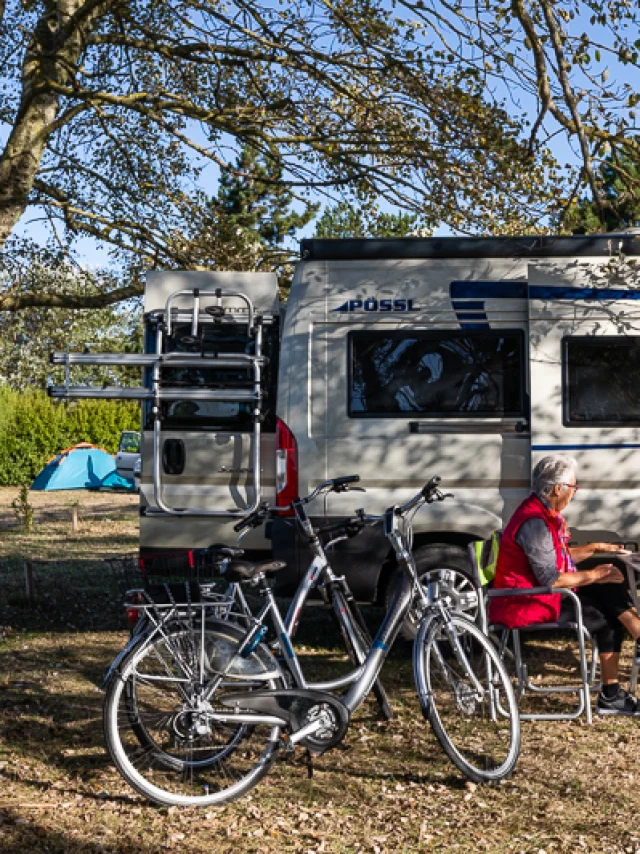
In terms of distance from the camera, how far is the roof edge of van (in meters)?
7.57

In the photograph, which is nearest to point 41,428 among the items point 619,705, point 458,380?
point 458,380

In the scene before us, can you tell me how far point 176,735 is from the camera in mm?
4695

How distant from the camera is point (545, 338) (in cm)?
756

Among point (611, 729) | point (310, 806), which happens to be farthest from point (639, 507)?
point (310, 806)

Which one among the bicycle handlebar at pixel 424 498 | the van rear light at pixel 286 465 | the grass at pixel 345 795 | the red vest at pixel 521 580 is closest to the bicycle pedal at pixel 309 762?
the grass at pixel 345 795

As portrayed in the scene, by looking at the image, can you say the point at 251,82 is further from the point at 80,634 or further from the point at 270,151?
the point at 80,634

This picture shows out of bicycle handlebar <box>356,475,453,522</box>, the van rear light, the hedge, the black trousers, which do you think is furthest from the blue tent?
bicycle handlebar <box>356,475,453,522</box>

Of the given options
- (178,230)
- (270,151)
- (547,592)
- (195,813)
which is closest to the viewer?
(195,813)

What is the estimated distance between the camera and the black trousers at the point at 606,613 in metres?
5.93

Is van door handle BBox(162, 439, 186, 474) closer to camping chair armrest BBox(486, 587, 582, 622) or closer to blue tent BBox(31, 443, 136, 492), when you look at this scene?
camping chair armrest BBox(486, 587, 582, 622)

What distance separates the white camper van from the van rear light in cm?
1

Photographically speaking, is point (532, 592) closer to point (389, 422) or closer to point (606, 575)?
point (606, 575)

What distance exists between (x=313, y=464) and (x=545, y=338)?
1754 millimetres

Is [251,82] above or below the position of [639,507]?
above
